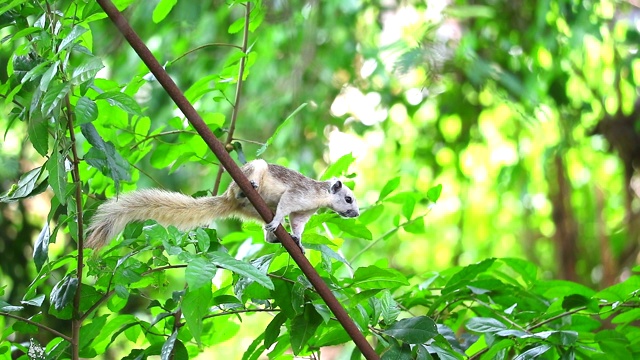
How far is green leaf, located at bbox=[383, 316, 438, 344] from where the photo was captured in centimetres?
150

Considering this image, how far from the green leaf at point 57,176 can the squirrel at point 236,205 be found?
0.28 meters

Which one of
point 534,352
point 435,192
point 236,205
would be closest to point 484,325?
point 534,352

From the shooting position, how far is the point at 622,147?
4.68 meters

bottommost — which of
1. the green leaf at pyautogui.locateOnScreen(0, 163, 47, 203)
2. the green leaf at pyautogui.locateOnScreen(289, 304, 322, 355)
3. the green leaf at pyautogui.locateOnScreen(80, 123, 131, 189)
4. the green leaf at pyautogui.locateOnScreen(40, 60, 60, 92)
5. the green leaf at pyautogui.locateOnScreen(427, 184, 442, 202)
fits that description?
the green leaf at pyautogui.locateOnScreen(289, 304, 322, 355)

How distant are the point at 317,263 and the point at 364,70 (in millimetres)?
2516

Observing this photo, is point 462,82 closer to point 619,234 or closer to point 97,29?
point 619,234

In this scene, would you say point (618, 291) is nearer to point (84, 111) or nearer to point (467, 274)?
point (467, 274)

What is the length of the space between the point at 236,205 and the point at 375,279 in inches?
25.6

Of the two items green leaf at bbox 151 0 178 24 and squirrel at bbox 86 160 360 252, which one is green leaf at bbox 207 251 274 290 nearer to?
squirrel at bbox 86 160 360 252

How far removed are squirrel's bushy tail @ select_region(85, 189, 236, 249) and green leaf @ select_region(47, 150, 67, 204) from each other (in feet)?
0.67

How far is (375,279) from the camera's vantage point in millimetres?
1583

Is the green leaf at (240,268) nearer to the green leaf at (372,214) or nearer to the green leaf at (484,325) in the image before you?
the green leaf at (484,325)

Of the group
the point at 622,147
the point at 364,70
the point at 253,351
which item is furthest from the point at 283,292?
the point at 622,147

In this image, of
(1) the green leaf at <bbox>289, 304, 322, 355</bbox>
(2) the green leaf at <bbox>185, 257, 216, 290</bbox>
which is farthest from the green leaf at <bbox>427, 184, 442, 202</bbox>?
(2) the green leaf at <bbox>185, 257, 216, 290</bbox>
